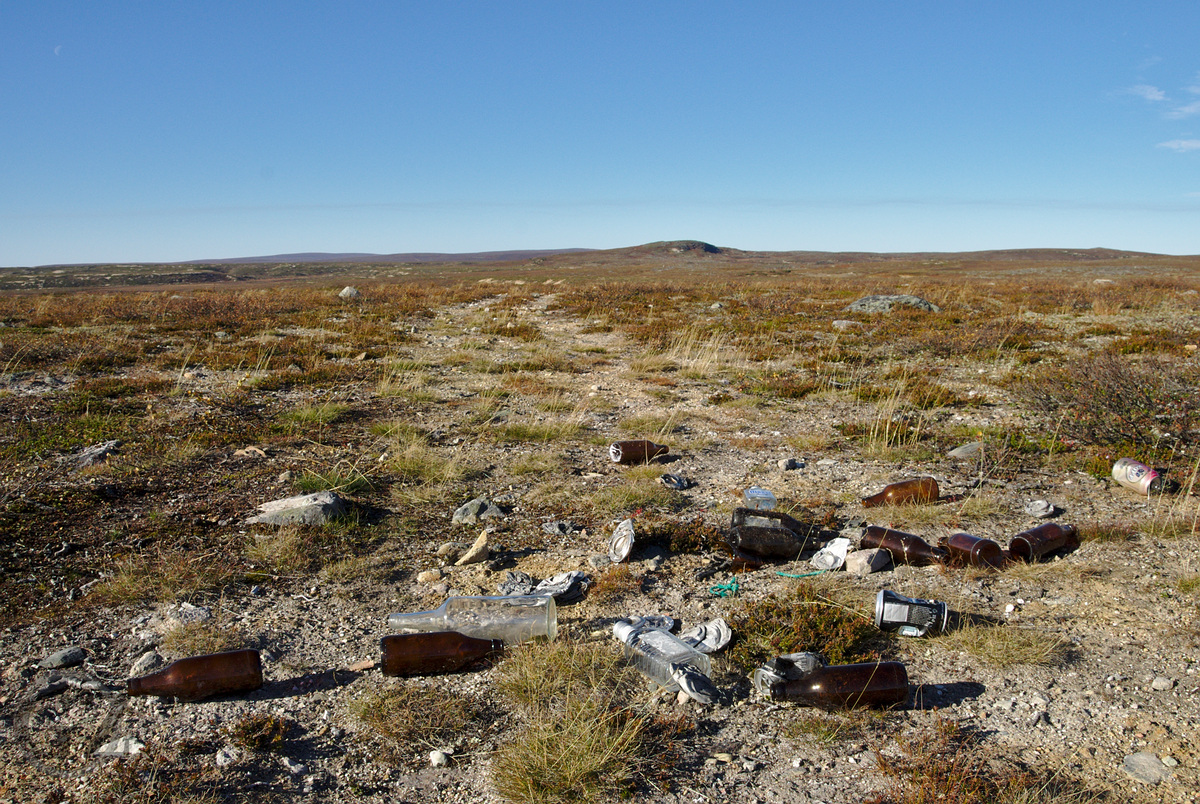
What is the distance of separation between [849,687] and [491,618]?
1.84 meters

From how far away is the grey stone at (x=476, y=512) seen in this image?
503 centimetres

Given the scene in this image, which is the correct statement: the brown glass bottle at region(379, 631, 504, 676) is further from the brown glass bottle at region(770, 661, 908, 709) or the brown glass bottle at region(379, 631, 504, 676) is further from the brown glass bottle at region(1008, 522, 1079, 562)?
the brown glass bottle at region(1008, 522, 1079, 562)

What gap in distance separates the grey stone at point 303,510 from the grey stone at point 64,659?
5.15ft

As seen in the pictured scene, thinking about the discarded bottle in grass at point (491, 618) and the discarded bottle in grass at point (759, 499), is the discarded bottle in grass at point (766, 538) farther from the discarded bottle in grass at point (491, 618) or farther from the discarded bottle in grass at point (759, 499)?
the discarded bottle in grass at point (491, 618)

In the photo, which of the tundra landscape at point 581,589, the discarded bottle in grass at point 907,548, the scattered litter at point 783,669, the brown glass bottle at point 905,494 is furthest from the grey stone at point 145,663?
the brown glass bottle at point 905,494

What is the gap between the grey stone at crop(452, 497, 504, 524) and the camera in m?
5.03

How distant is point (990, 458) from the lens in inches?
252

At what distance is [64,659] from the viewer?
3.12 metres

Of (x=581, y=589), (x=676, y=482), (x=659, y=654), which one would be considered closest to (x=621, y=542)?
(x=581, y=589)

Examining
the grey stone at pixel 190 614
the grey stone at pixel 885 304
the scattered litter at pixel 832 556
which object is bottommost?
the grey stone at pixel 190 614

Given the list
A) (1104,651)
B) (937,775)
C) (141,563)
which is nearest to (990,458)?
(1104,651)

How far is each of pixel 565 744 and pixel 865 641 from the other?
170 centimetres

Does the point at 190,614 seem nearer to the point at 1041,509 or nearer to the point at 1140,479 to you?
the point at 1041,509

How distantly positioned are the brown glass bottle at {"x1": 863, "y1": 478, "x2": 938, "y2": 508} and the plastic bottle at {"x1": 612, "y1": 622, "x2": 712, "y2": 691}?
2.70 m
